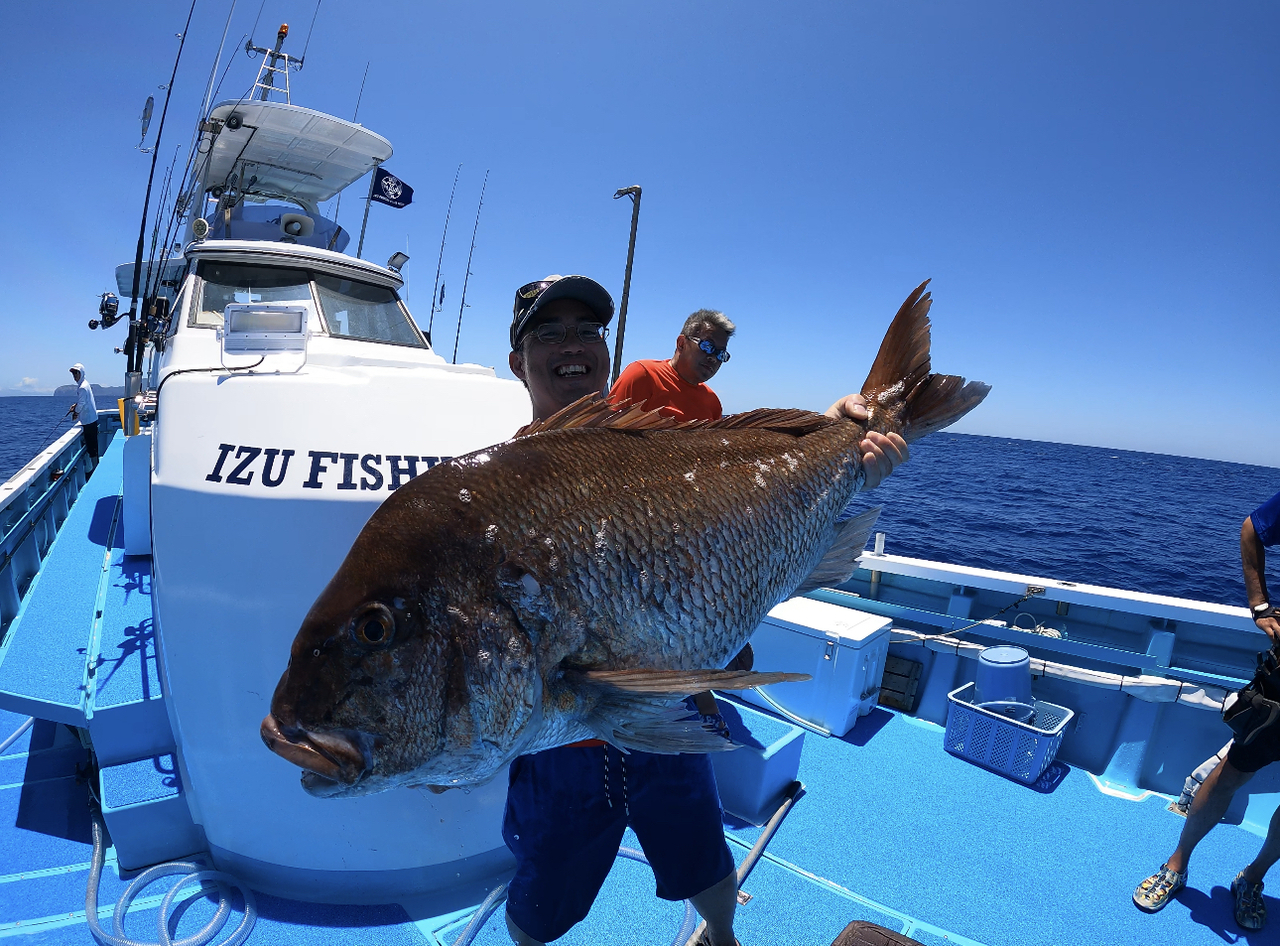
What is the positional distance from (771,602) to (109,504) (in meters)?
6.32

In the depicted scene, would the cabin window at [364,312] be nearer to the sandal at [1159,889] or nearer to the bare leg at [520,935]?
the bare leg at [520,935]

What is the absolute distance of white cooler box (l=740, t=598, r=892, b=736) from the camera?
430cm

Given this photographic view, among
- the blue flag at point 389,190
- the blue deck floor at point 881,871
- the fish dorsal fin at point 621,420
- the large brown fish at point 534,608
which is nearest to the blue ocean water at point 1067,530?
the blue deck floor at point 881,871

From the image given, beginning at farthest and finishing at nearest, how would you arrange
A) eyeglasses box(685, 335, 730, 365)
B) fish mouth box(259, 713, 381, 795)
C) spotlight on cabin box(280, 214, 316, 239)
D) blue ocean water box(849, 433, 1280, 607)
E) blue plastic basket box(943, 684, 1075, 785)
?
blue ocean water box(849, 433, 1280, 607)
spotlight on cabin box(280, 214, 316, 239)
blue plastic basket box(943, 684, 1075, 785)
eyeglasses box(685, 335, 730, 365)
fish mouth box(259, 713, 381, 795)

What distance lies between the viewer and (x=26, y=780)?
3402 millimetres

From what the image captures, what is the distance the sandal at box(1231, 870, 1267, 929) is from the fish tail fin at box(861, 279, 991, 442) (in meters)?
2.91

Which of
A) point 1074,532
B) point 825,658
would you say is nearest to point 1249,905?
point 825,658

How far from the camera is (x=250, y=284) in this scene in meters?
4.27

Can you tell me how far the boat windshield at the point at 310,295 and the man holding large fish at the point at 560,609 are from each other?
9.48ft

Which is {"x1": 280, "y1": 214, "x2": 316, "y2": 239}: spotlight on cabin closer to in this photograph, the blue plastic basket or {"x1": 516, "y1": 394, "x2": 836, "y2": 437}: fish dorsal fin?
{"x1": 516, "y1": 394, "x2": 836, "y2": 437}: fish dorsal fin

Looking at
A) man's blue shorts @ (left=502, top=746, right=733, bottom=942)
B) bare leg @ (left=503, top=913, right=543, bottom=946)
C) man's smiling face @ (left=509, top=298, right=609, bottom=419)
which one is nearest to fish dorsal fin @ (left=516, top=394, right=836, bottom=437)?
man's smiling face @ (left=509, top=298, right=609, bottom=419)

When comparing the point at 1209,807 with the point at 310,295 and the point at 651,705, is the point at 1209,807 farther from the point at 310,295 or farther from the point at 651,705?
the point at 310,295

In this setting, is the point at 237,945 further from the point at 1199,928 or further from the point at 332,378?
the point at 1199,928

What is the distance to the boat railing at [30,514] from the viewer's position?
4.90 meters
